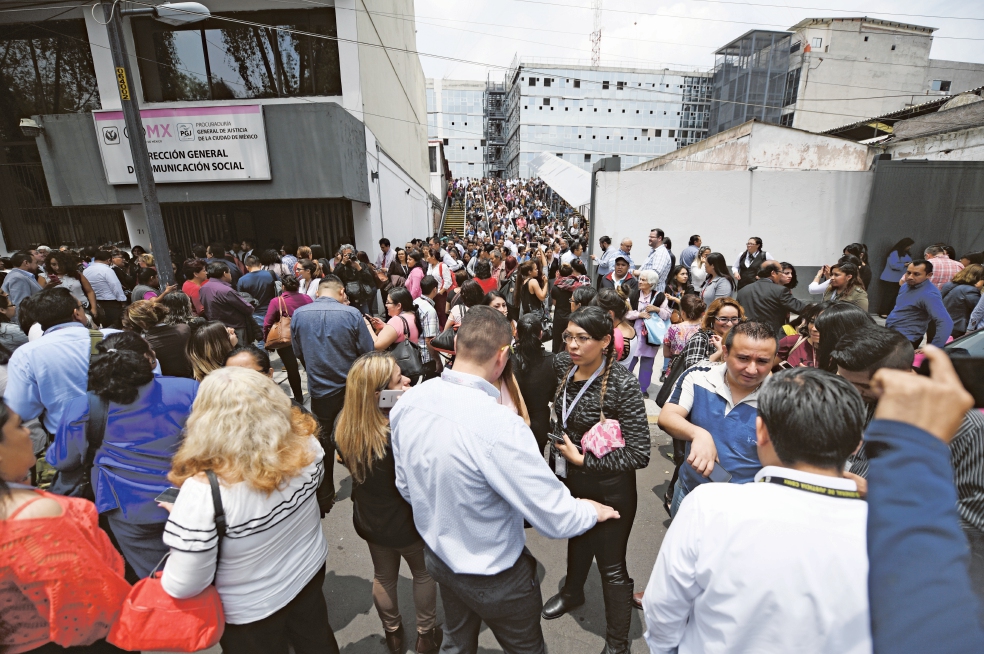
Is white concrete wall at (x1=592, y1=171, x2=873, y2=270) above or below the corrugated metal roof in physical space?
below

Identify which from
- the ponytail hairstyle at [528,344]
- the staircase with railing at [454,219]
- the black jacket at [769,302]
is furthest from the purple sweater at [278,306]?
the staircase with railing at [454,219]

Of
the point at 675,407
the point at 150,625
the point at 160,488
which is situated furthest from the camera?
the point at 675,407

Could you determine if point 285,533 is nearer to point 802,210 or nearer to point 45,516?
point 45,516

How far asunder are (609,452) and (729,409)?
650 millimetres

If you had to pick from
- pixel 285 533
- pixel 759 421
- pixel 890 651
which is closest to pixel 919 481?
pixel 890 651

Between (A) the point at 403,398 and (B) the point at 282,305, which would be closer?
(A) the point at 403,398

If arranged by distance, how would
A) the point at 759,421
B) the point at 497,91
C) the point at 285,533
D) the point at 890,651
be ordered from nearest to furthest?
1. the point at 890,651
2. the point at 759,421
3. the point at 285,533
4. the point at 497,91

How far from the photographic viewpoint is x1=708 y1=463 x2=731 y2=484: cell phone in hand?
6.91 ft

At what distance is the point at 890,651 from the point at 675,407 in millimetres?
1647

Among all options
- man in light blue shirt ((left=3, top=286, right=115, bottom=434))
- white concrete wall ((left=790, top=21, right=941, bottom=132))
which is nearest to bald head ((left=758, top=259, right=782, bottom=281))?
man in light blue shirt ((left=3, top=286, right=115, bottom=434))

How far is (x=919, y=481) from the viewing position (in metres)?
0.77

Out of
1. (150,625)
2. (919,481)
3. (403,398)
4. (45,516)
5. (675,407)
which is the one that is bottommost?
(150,625)

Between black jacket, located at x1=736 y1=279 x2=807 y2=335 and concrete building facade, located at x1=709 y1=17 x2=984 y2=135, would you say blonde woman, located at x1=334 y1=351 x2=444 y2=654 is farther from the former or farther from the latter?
concrete building facade, located at x1=709 y1=17 x2=984 y2=135

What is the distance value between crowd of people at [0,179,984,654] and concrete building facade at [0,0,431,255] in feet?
24.6
